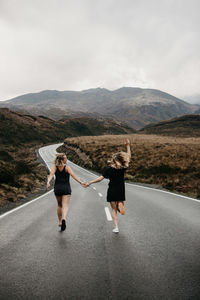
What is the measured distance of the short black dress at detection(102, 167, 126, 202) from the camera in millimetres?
5957

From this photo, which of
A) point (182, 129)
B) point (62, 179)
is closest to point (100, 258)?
point (62, 179)

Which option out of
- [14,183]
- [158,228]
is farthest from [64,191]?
[14,183]

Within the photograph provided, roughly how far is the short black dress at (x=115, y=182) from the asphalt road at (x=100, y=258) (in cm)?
100

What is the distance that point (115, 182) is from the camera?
602cm

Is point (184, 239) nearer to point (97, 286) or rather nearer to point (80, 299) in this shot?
point (97, 286)

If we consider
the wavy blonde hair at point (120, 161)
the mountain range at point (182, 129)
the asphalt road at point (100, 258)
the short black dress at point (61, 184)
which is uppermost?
the mountain range at point (182, 129)

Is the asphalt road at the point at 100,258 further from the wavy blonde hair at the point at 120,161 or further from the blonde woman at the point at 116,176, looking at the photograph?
the wavy blonde hair at the point at 120,161

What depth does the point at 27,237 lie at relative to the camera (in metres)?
5.87

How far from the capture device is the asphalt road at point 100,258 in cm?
335

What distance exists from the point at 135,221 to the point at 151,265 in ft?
10.7

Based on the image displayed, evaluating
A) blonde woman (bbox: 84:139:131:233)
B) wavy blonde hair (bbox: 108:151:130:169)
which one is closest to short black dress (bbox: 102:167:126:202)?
blonde woman (bbox: 84:139:131:233)

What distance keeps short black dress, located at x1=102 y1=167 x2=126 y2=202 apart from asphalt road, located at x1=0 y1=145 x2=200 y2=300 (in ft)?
3.28

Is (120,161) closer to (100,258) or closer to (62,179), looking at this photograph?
(62,179)

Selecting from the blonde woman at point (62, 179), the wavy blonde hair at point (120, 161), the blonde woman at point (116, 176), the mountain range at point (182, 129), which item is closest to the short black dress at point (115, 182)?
the blonde woman at point (116, 176)
